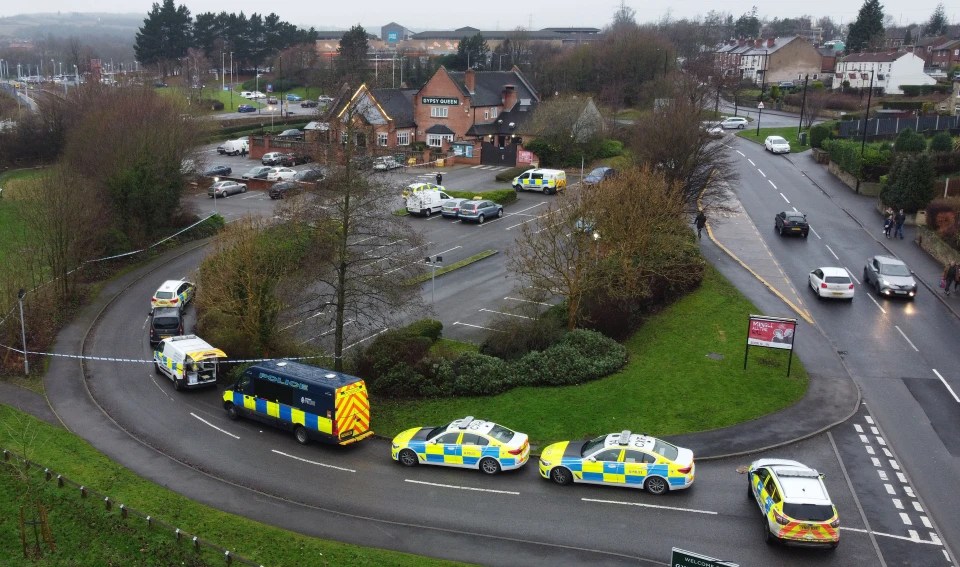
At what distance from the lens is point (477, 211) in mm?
48812

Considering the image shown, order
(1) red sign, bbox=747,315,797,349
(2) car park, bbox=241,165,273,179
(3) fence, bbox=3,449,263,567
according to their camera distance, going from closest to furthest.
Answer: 1. (3) fence, bbox=3,449,263,567
2. (1) red sign, bbox=747,315,797,349
3. (2) car park, bbox=241,165,273,179

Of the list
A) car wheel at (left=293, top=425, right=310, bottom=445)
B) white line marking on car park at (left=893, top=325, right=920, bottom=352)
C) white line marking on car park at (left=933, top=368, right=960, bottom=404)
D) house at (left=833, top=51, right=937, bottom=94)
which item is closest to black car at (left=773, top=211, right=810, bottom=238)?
white line marking on car park at (left=893, top=325, right=920, bottom=352)

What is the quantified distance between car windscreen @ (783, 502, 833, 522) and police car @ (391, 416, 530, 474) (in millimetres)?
6863

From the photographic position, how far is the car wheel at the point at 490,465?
2166 centimetres

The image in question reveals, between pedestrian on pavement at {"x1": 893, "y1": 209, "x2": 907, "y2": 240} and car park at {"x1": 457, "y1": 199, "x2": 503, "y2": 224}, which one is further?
car park at {"x1": 457, "y1": 199, "x2": 503, "y2": 224}

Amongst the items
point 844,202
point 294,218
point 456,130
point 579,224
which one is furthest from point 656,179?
point 456,130

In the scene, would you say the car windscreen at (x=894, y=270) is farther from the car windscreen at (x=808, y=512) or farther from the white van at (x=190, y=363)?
the white van at (x=190, y=363)

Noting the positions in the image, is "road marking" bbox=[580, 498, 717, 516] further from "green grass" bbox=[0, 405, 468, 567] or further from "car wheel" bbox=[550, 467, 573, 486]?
"green grass" bbox=[0, 405, 468, 567]

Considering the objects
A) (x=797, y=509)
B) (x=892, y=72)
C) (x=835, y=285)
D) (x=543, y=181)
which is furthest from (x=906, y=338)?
(x=892, y=72)

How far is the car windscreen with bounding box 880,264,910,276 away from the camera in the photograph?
1342 inches

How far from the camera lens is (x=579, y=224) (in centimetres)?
3105

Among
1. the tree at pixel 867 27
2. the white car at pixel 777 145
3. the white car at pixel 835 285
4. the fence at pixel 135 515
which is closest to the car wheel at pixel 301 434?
the fence at pixel 135 515

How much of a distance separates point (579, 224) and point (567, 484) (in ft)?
40.8

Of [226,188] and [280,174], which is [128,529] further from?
[280,174]
